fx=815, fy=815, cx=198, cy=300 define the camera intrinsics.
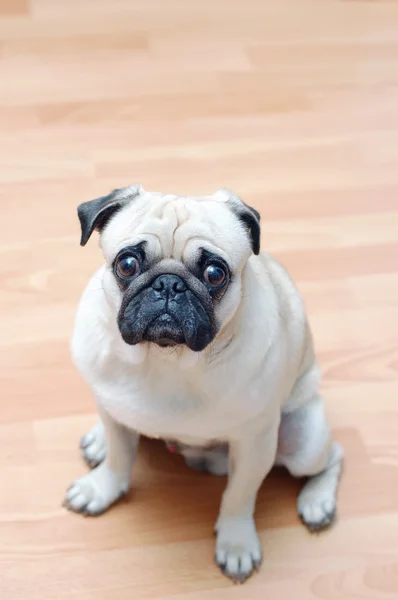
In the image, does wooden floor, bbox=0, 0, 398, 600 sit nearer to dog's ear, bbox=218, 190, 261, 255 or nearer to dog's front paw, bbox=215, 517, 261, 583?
dog's front paw, bbox=215, 517, 261, 583

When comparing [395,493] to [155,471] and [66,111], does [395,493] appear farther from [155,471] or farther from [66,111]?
[66,111]

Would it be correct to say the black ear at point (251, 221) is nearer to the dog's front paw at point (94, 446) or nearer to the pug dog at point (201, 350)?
the pug dog at point (201, 350)

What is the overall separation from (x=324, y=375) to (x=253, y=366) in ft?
2.24

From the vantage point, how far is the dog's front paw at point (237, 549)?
1637 mm

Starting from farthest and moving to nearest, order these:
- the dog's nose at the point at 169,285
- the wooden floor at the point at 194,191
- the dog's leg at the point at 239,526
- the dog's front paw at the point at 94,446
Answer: the dog's front paw at the point at 94,446 < the wooden floor at the point at 194,191 < the dog's leg at the point at 239,526 < the dog's nose at the point at 169,285

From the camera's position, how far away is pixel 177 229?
1.25 meters

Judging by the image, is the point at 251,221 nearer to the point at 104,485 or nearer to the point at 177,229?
the point at 177,229

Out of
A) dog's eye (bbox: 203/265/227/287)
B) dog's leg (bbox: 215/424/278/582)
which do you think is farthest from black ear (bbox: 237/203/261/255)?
dog's leg (bbox: 215/424/278/582)

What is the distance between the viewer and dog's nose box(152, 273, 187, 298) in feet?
4.07

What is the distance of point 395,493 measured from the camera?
1793mm

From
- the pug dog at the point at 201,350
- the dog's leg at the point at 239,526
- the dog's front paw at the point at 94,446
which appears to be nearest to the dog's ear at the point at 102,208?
the pug dog at the point at 201,350

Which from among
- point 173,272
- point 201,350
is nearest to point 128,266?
point 173,272

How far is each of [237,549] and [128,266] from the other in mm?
704

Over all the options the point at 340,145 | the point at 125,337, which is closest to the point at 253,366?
the point at 125,337
